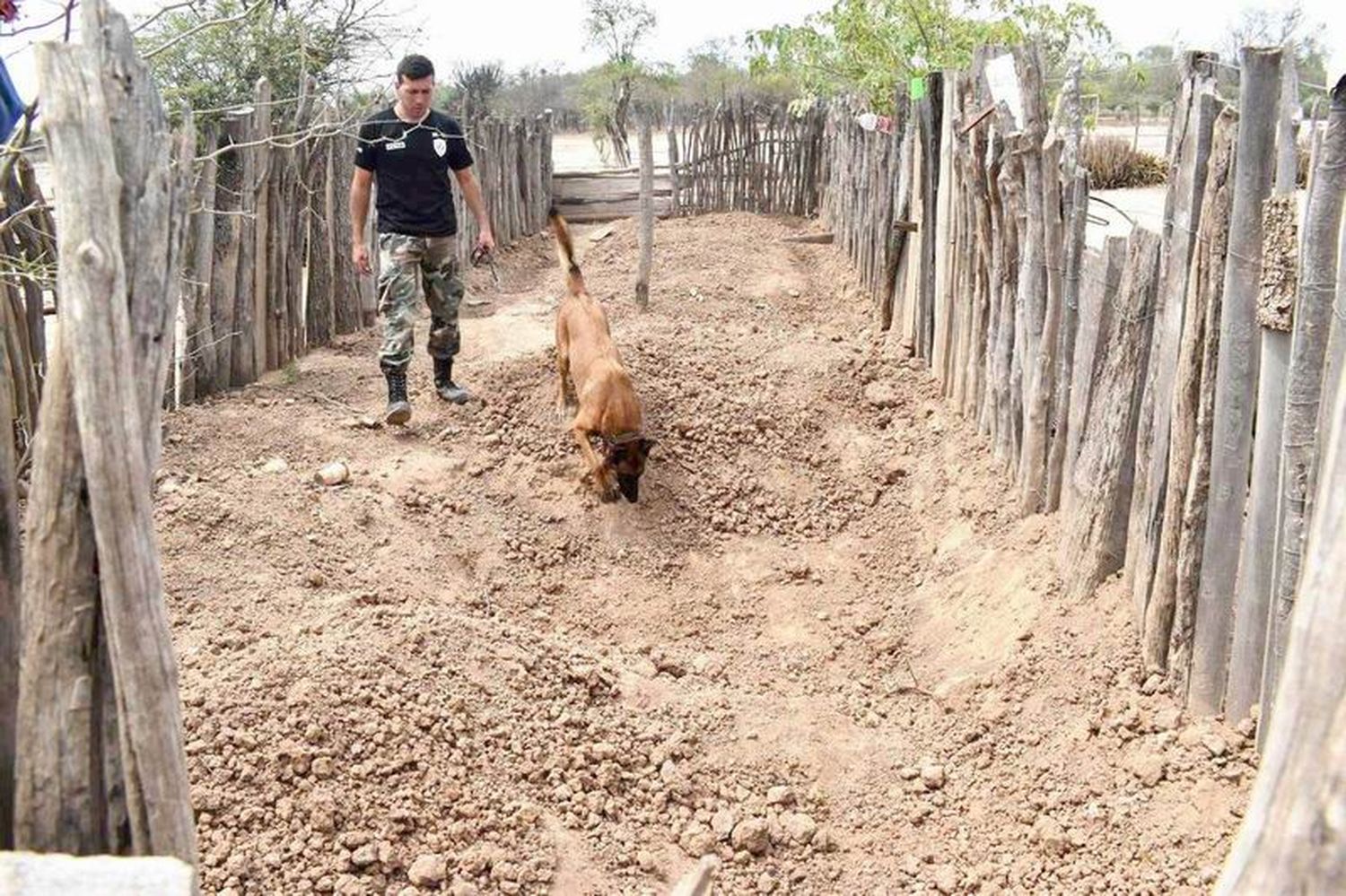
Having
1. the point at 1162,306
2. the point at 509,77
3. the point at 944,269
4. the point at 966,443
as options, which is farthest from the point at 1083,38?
the point at 509,77

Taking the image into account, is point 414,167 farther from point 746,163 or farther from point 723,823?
point 746,163

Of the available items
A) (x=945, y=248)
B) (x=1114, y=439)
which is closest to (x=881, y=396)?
(x=945, y=248)

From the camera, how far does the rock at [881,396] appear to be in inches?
287

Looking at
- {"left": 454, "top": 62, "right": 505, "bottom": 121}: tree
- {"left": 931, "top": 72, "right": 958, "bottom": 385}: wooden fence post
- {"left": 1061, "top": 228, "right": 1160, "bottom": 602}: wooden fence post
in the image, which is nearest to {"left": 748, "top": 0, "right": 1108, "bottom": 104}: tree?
{"left": 931, "top": 72, "right": 958, "bottom": 385}: wooden fence post

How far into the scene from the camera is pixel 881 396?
24.2 ft

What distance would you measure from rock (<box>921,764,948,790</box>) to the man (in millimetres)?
3965

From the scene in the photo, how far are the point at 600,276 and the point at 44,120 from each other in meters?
11.1

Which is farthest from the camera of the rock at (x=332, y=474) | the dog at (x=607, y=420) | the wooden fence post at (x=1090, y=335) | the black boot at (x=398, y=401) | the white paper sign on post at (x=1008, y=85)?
the black boot at (x=398, y=401)

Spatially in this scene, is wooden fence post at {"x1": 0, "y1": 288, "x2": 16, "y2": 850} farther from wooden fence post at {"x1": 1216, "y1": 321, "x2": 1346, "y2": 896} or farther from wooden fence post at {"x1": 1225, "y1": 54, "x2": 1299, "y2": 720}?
wooden fence post at {"x1": 1225, "y1": 54, "x2": 1299, "y2": 720}

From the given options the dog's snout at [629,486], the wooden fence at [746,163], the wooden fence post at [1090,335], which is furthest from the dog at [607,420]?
the wooden fence at [746,163]

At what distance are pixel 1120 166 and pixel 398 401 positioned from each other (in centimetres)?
1736

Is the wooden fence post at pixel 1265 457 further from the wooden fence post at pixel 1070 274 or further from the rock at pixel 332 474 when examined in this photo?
the rock at pixel 332 474

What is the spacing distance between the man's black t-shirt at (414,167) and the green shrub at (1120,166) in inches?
629

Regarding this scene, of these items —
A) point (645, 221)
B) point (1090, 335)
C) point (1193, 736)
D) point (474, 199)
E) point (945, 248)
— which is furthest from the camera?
point (645, 221)
